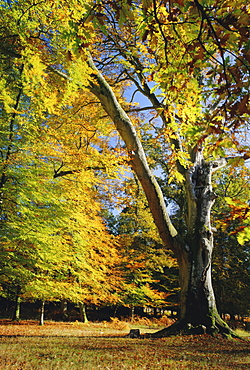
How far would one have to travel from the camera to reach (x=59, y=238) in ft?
22.8

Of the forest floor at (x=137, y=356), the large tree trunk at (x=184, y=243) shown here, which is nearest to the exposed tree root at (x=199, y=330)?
the large tree trunk at (x=184, y=243)

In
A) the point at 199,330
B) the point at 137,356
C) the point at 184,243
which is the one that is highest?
the point at 184,243

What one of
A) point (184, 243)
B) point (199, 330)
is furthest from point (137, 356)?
point (184, 243)

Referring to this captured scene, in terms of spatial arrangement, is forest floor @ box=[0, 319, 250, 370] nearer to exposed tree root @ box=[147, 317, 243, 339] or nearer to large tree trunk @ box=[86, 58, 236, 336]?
exposed tree root @ box=[147, 317, 243, 339]

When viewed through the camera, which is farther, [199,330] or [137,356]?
[199,330]

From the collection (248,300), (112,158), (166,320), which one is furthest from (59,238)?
(248,300)

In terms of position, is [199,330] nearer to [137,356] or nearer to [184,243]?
[184,243]

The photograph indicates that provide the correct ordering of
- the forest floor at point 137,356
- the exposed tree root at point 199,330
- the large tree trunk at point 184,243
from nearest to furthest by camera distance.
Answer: the forest floor at point 137,356, the exposed tree root at point 199,330, the large tree trunk at point 184,243

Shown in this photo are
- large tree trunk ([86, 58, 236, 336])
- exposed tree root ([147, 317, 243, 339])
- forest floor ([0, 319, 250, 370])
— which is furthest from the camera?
large tree trunk ([86, 58, 236, 336])

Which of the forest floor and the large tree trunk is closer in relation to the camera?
the forest floor

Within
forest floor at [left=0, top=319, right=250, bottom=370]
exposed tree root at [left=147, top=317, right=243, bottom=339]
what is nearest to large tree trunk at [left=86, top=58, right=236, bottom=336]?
exposed tree root at [left=147, top=317, right=243, bottom=339]

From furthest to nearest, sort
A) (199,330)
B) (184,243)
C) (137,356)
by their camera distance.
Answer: (184,243)
(199,330)
(137,356)

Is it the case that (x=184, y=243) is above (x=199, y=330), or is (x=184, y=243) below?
above

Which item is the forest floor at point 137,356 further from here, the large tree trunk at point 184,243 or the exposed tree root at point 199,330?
the large tree trunk at point 184,243
